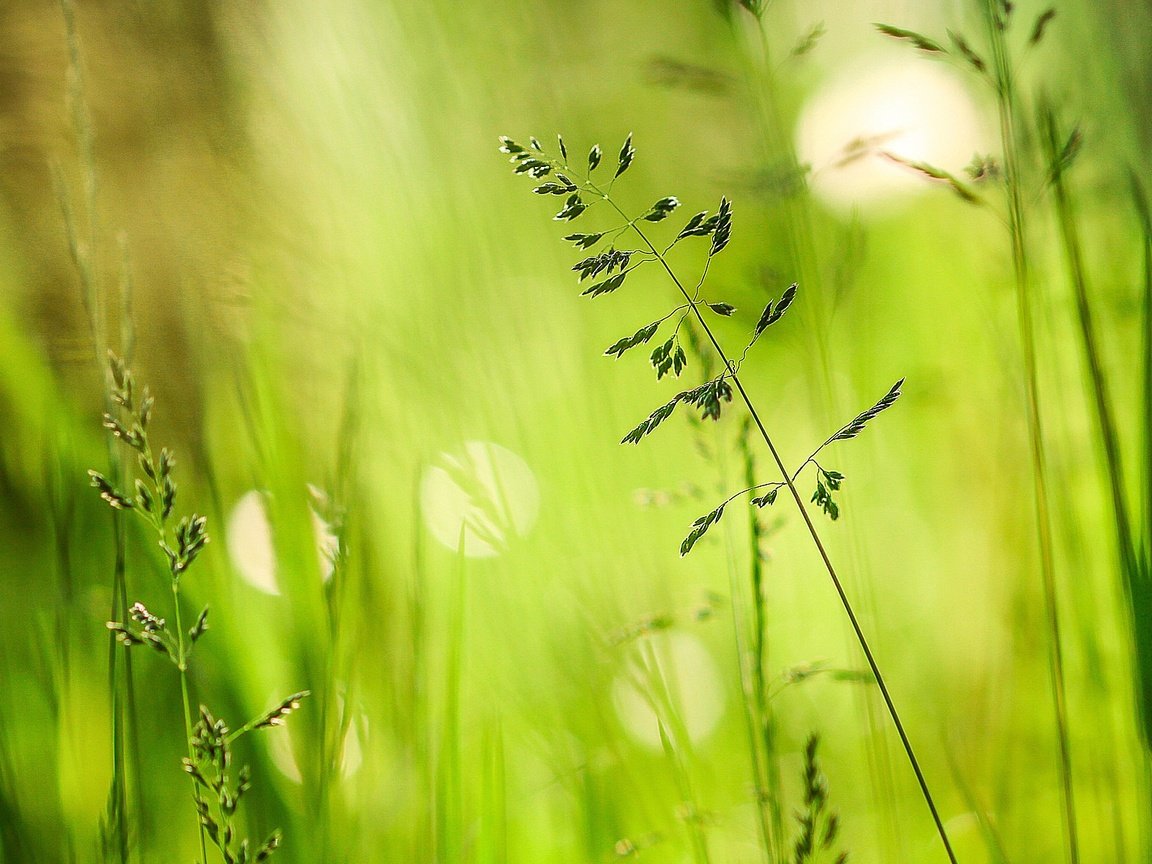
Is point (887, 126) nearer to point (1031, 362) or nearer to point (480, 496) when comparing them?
point (1031, 362)

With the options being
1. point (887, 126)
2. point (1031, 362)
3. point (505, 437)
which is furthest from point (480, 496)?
point (887, 126)

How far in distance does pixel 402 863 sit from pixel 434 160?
62 cm

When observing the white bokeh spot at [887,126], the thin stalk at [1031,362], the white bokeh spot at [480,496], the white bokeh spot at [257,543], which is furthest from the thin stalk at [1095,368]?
the white bokeh spot at [257,543]

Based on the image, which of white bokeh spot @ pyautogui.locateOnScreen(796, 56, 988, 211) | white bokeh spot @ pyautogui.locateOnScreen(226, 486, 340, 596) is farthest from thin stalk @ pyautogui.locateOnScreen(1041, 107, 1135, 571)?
white bokeh spot @ pyautogui.locateOnScreen(226, 486, 340, 596)

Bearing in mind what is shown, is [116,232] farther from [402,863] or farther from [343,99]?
[402,863]

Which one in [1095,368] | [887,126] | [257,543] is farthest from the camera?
[887,126]

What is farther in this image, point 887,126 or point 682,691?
point 887,126

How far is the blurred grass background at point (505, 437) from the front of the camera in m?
0.50

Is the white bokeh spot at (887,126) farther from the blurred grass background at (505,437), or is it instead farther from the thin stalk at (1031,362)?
the thin stalk at (1031,362)

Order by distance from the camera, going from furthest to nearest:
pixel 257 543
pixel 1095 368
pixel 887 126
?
pixel 887 126, pixel 257 543, pixel 1095 368

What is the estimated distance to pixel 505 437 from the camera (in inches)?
24.7

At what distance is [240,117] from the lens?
814mm

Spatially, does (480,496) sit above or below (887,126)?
below

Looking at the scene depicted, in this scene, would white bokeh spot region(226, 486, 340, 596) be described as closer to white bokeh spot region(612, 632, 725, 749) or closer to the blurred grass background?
the blurred grass background
